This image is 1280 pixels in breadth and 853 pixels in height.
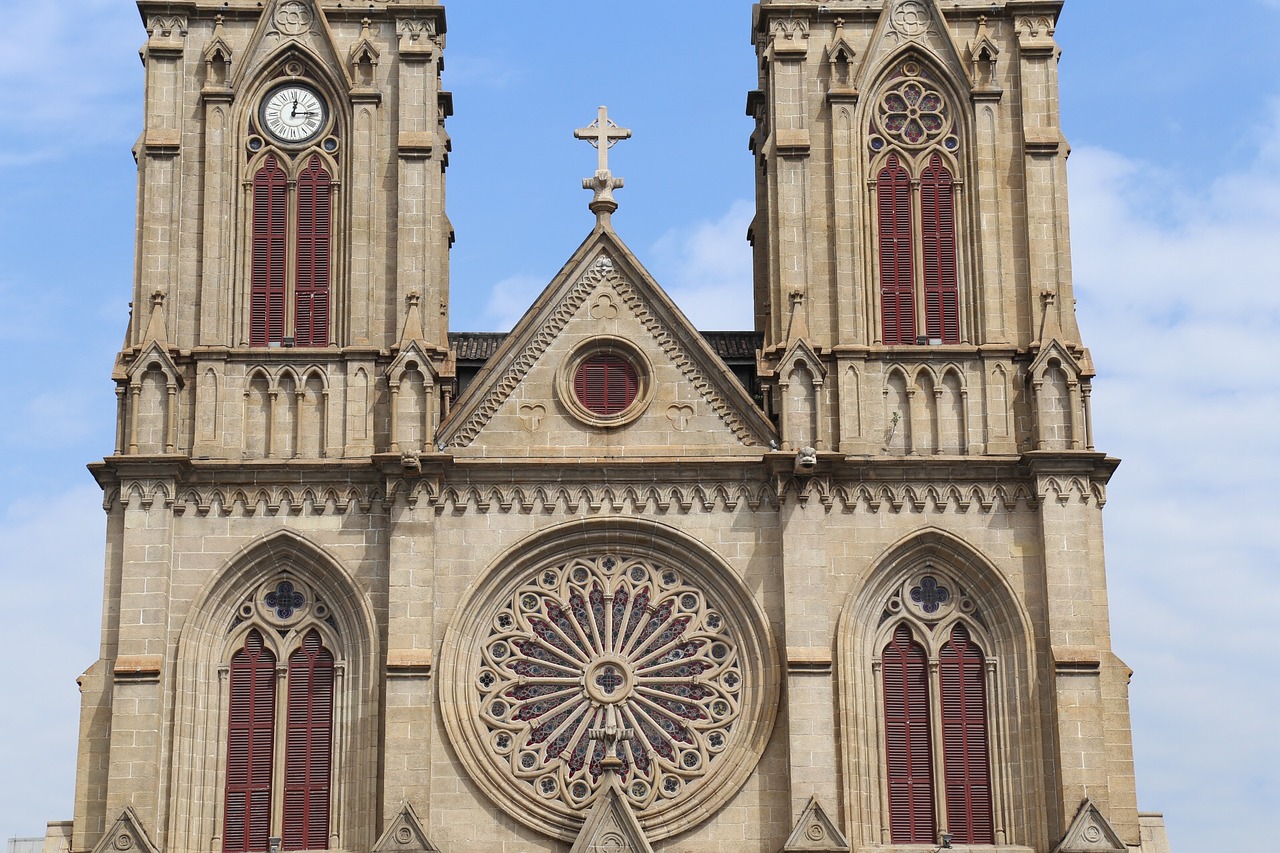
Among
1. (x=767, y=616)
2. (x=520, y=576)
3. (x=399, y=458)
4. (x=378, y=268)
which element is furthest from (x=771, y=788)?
(x=378, y=268)

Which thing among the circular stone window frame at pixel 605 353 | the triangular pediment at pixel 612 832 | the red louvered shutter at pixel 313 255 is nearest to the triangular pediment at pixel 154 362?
the red louvered shutter at pixel 313 255

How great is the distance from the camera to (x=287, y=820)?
146ft

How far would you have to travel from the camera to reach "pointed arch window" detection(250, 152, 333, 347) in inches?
1881

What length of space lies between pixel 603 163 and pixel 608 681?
35.0 ft

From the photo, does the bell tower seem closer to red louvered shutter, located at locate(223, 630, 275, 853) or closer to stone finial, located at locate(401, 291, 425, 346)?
stone finial, located at locate(401, 291, 425, 346)

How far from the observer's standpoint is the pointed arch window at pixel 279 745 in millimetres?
44500

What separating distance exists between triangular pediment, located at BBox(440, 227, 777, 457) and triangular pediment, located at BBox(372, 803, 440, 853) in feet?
24.3

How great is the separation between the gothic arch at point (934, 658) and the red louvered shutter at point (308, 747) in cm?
954

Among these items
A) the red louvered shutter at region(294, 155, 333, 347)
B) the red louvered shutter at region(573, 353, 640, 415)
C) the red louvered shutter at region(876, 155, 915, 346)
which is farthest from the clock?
the red louvered shutter at region(876, 155, 915, 346)

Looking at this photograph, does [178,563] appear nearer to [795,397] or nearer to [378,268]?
[378,268]

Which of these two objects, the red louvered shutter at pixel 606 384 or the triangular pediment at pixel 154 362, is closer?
the triangular pediment at pixel 154 362

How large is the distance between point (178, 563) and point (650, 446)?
918 centimetres

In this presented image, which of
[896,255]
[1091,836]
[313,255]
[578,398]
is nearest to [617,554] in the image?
[578,398]

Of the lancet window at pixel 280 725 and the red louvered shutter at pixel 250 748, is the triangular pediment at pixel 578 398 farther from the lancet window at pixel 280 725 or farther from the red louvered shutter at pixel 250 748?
the red louvered shutter at pixel 250 748
